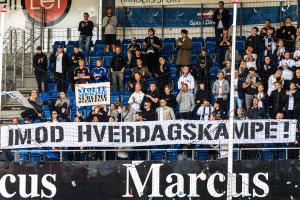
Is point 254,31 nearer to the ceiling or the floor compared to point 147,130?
nearer to the ceiling

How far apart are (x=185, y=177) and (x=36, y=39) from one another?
1062cm

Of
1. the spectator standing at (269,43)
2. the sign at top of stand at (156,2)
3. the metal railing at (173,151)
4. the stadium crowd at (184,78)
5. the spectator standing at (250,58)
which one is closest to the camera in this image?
the metal railing at (173,151)

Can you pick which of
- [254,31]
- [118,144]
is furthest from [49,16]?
[118,144]

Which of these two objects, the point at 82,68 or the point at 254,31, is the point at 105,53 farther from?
the point at 254,31

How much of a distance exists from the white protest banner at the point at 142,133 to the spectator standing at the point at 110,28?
7037 millimetres

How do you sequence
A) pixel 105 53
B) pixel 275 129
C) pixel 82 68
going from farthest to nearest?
pixel 105 53, pixel 82 68, pixel 275 129

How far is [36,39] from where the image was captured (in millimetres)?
31406

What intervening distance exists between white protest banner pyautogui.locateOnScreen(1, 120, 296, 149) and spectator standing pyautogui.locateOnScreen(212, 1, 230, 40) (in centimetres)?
670

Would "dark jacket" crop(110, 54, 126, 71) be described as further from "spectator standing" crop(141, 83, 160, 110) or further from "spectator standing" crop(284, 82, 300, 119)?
"spectator standing" crop(284, 82, 300, 119)

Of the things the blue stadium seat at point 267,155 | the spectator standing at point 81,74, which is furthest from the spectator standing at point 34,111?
the blue stadium seat at point 267,155

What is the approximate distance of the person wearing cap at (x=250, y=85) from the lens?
24344mm

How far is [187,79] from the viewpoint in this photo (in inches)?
1000

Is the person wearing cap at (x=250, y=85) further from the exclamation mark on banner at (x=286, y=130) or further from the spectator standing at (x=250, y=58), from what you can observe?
the exclamation mark on banner at (x=286, y=130)

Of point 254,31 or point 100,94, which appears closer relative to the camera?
point 100,94
